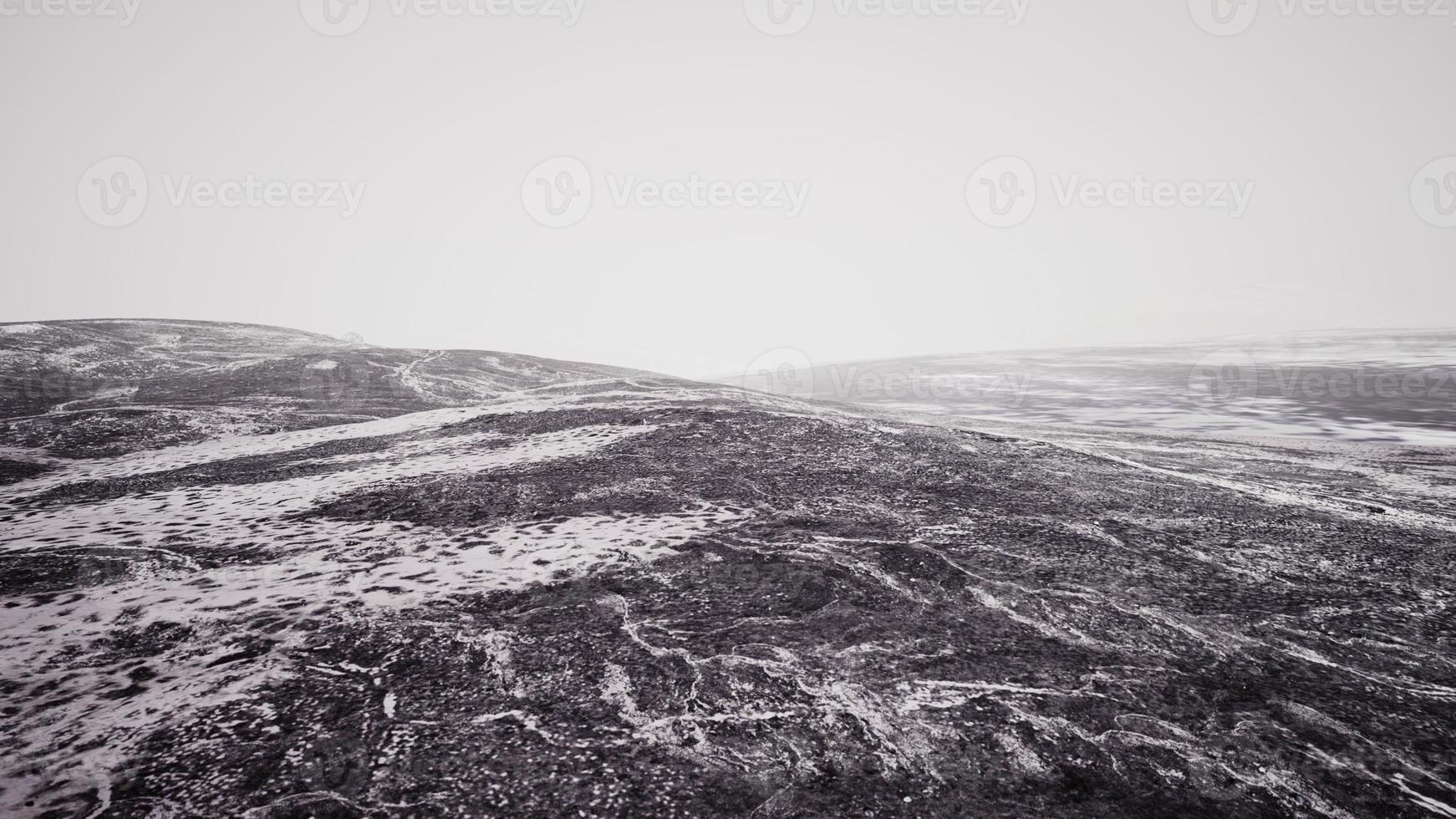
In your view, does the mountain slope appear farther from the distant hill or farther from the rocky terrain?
the distant hill

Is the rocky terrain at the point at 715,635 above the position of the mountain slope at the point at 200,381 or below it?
below

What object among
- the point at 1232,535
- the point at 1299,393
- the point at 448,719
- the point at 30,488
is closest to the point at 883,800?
the point at 448,719

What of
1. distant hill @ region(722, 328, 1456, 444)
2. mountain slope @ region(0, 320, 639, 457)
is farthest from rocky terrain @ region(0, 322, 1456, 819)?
distant hill @ region(722, 328, 1456, 444)

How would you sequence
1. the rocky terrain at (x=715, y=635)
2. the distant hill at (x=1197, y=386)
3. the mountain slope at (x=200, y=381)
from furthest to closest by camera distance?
the distant hill at (x=1197, y=386) → the mountain slope at (x=200, y=381) → the rocky terrain at (x=715, y=635)

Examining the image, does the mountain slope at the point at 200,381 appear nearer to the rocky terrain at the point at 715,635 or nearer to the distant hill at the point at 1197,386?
the rocky terrain at the point at 715,635

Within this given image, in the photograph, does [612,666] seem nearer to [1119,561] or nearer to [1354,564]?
[1119,561]

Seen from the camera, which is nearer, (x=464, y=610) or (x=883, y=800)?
(x=883, y=800)

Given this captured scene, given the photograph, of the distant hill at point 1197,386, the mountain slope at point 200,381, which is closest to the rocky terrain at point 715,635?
the mountain slope at point 200,381

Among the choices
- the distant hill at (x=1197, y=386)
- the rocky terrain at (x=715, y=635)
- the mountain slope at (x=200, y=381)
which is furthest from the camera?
the distant hill at (x=1197, y=386)

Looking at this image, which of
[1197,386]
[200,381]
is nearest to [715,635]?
[200,381]
